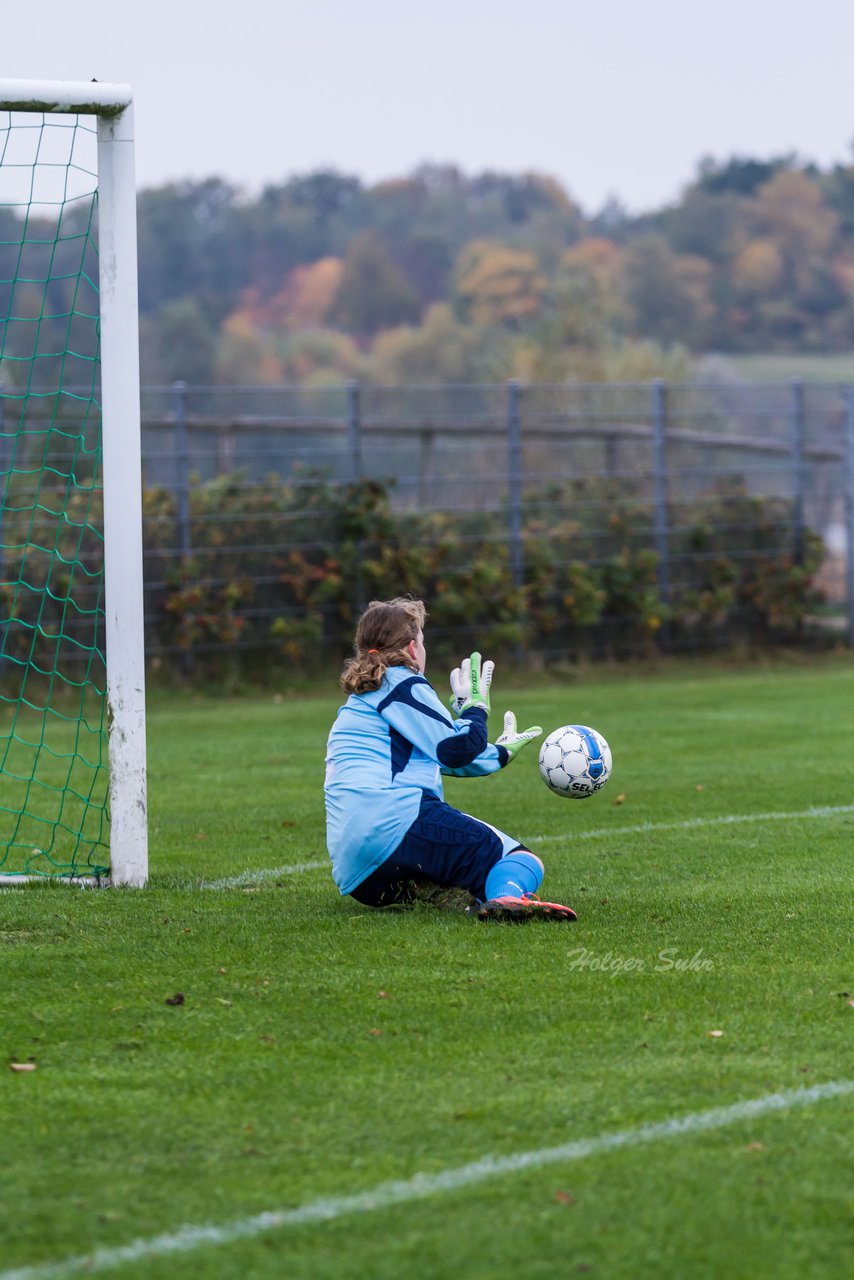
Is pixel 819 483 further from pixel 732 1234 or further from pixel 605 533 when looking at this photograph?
pixel 732 1234

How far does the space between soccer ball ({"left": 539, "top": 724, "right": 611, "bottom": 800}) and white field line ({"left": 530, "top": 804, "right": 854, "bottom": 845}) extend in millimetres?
609

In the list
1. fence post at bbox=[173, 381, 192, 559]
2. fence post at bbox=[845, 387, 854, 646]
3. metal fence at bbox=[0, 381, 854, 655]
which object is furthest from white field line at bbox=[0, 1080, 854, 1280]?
fence post at bbox=[845, 387, 854, 646]

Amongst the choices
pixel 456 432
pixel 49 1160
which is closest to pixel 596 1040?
pixel 49 1160

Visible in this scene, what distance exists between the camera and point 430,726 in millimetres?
5621

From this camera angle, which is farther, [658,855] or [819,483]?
[819,483]

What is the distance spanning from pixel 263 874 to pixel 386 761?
42.1 inches

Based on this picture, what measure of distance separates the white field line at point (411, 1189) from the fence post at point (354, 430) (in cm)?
1184

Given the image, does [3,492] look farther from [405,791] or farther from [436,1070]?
[436,1070]

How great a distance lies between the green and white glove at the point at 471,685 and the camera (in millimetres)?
5797

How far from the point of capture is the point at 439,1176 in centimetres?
322

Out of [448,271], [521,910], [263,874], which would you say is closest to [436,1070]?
[521,910]

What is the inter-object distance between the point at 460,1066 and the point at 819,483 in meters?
17.6

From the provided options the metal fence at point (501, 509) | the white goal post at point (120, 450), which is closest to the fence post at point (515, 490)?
the metal fence at point (501, 509)

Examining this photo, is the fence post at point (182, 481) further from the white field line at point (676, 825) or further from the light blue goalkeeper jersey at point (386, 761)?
the light blue goalkeeper jersey at point (386, 761)
